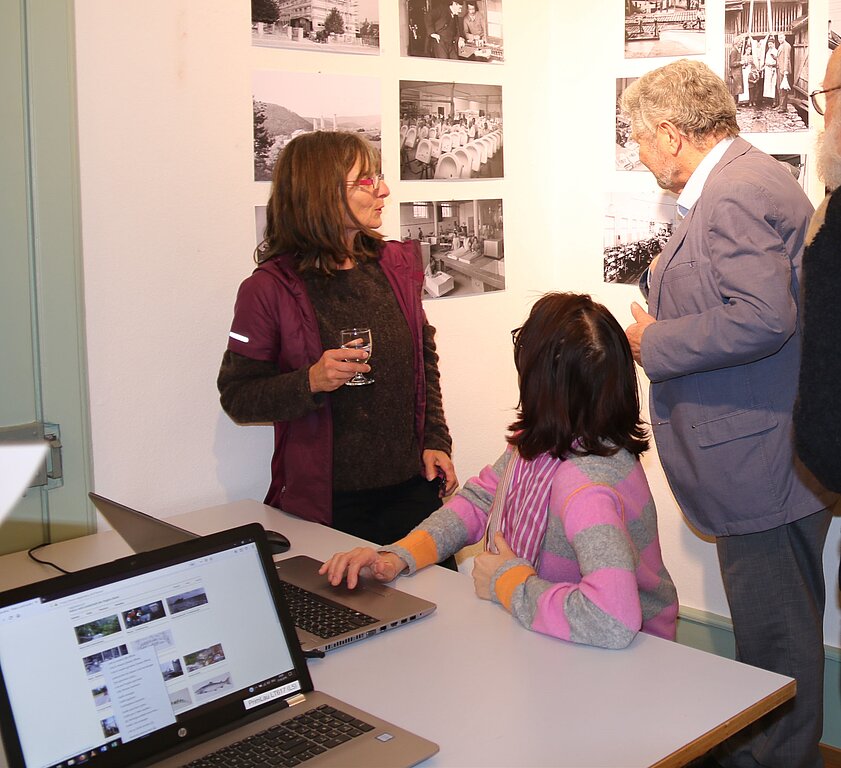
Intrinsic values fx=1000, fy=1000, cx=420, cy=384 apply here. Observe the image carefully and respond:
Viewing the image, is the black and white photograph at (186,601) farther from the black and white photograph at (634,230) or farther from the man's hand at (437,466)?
the black and white photograph at (634,230)

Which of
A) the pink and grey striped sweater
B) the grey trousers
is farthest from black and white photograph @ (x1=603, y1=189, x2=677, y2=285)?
the pink and grey striped sweater

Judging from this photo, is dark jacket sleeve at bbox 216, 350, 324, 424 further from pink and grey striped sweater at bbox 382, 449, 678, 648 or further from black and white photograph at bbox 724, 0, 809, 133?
black and white photograph at bbox 724, 0, 809, 133

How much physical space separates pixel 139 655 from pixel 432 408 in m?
1.39

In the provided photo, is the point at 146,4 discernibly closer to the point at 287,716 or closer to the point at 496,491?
the point at 496,491

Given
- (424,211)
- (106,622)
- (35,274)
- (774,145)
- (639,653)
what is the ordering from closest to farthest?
(106,622), (639,653), (35,274), (774,145), (424,211)

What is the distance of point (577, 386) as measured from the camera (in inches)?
71.1

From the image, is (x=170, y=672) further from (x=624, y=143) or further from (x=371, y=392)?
(x=624, y=143)

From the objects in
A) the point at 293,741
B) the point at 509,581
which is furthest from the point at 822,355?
the point at 293,741

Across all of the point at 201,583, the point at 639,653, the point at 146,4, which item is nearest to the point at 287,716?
the point at 201,583

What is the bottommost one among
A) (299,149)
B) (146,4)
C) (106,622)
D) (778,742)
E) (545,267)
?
(778,742)

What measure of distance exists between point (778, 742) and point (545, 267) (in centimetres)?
176

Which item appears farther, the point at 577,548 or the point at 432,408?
the point at 432,408

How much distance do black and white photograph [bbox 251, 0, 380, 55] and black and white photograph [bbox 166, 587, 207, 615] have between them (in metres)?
1.73

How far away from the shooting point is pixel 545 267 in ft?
11.8
